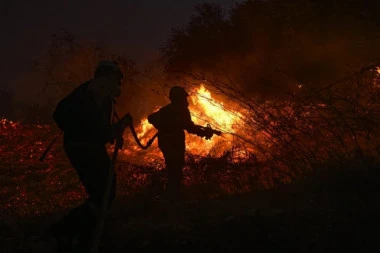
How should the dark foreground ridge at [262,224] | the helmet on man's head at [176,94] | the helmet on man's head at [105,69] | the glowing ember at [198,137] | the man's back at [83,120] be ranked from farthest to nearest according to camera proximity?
the glowing ember at [198,137] < the helmet on man's head at [176,94] < the helmet on man's head at [105,69] < the man's back at [83,120] < the dark foreground ridge at [262,224]

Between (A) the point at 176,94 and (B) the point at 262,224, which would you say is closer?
(B) the point at 262,224

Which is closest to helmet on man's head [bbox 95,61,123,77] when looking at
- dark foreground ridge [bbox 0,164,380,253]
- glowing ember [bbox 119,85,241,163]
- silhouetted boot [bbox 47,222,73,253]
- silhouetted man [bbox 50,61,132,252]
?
silhouetted man [bbox 50,61,132,252]

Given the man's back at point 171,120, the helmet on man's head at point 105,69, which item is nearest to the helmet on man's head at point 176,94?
the man's back at point 171,120

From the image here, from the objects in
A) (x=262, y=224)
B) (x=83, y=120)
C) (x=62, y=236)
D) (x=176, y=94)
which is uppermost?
(x=176, y=94)

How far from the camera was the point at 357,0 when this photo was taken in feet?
32.6

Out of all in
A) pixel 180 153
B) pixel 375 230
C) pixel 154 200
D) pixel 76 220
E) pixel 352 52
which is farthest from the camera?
pixel 352 52

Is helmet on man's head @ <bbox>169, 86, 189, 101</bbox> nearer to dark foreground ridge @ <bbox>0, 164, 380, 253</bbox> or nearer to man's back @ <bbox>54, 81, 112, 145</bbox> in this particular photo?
dark foreground ridge @ <bbox>0, 164, 380, 253</bbox>

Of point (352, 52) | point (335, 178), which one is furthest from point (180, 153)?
point (352, 52)

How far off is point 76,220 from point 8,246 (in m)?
1.40

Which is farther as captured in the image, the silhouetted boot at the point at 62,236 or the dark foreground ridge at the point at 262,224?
the silhouetted boot at the point at 62,236

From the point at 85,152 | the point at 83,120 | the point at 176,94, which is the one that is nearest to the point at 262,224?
the point at 85,152

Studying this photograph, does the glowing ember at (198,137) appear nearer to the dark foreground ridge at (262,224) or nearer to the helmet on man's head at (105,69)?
the dark foreground ridge at (262,224)

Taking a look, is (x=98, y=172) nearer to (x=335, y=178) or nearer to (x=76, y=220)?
(x=76, y=220)

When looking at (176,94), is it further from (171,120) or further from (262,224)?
(262,224)
